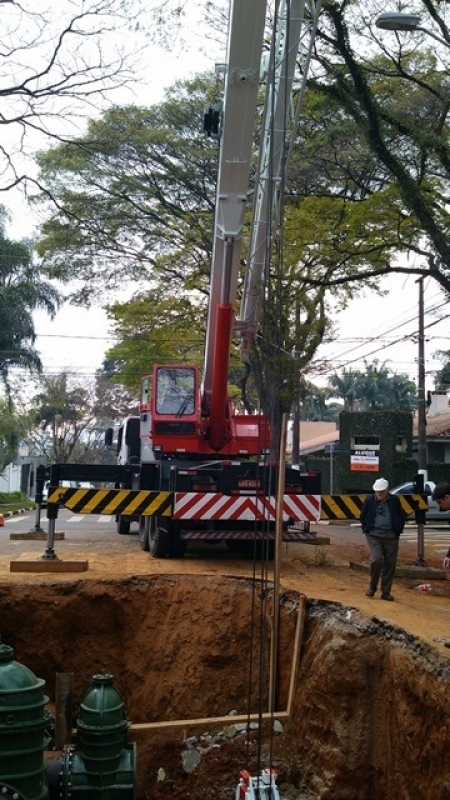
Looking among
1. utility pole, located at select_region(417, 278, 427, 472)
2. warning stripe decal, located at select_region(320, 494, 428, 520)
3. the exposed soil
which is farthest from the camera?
utility pole, located at select_region(417, 278, 427, 472)

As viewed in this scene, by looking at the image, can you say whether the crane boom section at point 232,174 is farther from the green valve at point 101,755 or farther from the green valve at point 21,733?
the green valve at point 21,733

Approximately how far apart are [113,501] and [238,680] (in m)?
3.37

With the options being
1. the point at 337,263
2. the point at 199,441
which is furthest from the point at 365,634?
the point at 337,263

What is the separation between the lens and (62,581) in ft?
40.9

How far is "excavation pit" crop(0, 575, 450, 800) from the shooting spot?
8.87 metres

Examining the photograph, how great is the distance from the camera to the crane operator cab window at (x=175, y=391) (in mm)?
A: 15727

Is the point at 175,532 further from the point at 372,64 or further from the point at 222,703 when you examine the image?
the point at 372,64

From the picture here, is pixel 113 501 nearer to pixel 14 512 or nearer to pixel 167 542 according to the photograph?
pixel 167 542

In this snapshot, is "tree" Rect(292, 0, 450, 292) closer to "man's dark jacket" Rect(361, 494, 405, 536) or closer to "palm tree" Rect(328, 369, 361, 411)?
"man's dark jacket" Rect(361, 494, 405, 536)

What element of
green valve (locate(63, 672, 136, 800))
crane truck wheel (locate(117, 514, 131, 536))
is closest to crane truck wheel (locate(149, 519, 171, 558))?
crane truck wheel (locate(117, 514, 131, 536))

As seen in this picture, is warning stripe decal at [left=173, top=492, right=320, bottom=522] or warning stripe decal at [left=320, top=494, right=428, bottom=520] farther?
warning stripe decal at [left=320, top=494, right=428, bottom=520]

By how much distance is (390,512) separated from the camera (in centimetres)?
1143

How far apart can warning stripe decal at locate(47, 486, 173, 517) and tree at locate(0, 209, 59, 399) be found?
29696 mm

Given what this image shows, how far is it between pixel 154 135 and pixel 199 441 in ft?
42.2
